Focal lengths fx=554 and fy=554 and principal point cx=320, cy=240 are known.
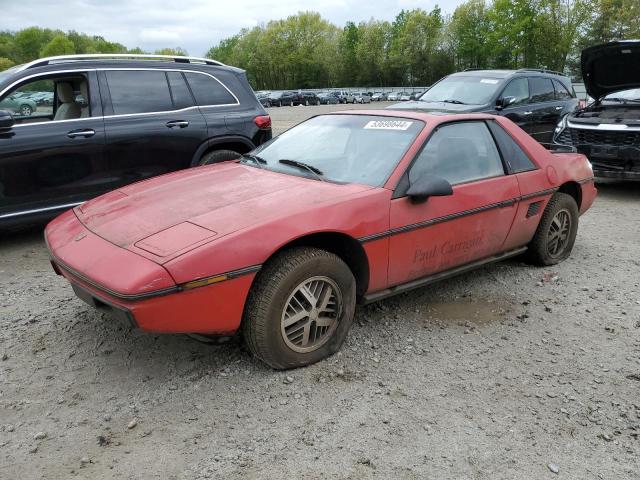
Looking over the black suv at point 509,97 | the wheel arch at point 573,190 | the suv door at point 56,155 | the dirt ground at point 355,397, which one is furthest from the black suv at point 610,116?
the suv door at point 56,155

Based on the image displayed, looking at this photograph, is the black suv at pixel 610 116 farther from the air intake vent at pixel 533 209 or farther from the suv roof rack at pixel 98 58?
the suv roof rack at pixel 98 58

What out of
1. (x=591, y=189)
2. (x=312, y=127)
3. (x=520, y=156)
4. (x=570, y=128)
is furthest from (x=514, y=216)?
(x=570, y=128)

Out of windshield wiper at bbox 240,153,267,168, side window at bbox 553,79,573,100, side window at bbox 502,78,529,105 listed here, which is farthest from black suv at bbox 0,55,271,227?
side window at bbox 553,79,573,100

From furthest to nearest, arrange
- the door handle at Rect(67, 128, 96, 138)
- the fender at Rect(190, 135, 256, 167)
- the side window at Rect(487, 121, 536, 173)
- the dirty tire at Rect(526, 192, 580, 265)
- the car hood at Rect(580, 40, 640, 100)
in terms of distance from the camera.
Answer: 1. the car hood at Rect(580, 40, 640, 100)
2. the fender at Rect(190, 135, 256, 167)
3. the door handle at Rect(67, 128, 96, 138)
4. the dirty tire at Rect(526, 192, 580, 265)
5. the side window at Rect(487, 121, 536, 173)

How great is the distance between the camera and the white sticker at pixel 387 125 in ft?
12.8

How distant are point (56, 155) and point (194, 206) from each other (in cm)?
282

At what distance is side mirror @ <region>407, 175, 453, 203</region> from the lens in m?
Result: 3.46

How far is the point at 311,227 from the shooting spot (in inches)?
121

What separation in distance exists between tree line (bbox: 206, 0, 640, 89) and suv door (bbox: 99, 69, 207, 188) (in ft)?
154

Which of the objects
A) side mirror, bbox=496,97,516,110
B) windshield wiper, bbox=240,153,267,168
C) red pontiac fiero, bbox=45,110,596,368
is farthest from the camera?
side mirror, bbox=496,97,516,110

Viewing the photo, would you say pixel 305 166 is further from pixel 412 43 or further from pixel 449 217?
pixel 412 43

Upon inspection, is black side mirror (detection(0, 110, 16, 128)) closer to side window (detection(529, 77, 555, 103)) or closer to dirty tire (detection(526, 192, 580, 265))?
dirty tire (detection(526, 192, 580, 265))

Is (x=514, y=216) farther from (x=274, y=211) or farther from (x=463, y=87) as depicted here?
(x=463, y=87)

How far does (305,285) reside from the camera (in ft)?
10.2
